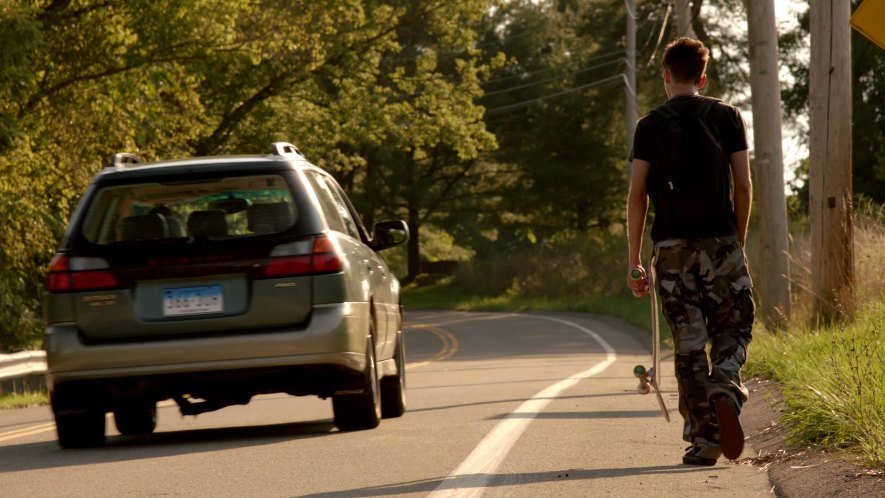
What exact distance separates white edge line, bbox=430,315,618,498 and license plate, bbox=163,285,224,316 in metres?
1.79

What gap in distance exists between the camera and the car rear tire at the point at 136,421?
1065 cm

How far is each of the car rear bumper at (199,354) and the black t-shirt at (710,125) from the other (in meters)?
2.59

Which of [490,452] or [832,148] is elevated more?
[832,148]

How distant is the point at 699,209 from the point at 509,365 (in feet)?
43.7

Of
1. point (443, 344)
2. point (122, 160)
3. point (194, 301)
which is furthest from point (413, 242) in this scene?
point (194, 301)

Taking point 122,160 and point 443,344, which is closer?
point 122,160

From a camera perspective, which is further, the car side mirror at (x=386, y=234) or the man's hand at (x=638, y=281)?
the car side mirror at (x=386, y=234)

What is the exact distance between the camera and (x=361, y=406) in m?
9.81

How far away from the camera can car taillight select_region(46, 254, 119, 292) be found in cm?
913

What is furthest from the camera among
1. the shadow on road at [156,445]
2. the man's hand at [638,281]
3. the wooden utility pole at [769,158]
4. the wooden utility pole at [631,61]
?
the wooden utility pole at [631,61]

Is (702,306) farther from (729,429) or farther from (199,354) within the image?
(199,354)

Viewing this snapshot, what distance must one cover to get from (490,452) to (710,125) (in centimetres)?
222

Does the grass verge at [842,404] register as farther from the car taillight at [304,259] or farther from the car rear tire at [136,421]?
the car rear tire at [136,421]

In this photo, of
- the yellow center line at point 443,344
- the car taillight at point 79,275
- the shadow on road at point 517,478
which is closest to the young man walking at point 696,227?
the shadow on road at point 517,478
